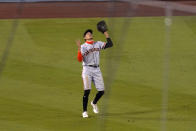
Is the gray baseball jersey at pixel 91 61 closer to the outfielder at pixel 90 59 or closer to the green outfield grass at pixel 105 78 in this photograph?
the outfielder at pixel 90 59

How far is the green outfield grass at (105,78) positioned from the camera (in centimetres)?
1045

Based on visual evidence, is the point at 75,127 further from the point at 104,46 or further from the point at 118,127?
the point at 104,46

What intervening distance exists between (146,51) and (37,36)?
393 cm

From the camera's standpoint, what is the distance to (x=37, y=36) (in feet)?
56.6

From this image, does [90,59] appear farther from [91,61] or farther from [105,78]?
[105,78]

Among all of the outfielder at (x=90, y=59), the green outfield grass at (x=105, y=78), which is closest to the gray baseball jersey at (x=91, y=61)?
the outfielder at (x=90, y=59)

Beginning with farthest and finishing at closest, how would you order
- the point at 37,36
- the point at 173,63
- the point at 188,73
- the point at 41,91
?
the point at 37,36, the point at 41,91, the point at 173,63, the point at 188,73

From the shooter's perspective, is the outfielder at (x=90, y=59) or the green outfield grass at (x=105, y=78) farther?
the outfielder at (x=90, y=59)

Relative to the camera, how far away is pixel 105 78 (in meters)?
13.8

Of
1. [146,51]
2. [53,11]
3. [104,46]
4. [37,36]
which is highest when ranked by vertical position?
[53,11]

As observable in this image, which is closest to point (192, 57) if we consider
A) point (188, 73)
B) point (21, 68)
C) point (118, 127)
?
point (188, 73)

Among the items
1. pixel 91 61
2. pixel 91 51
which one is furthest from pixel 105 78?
pixel 91 51

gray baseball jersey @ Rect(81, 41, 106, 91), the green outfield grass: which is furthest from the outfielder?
the green outfield grass

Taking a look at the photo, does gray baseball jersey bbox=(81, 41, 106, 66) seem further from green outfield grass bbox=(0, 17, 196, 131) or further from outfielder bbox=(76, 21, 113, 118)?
green outfield grass bbox=(0, 17, 196, 131)
